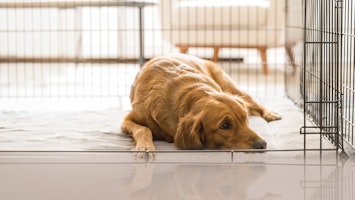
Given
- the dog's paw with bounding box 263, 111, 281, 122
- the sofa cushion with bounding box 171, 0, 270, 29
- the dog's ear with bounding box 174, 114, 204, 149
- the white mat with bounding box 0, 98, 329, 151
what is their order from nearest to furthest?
the dog's ear with bounding box 174, 114, 204, 149
the white mat with bounding box 0, 98, 329, 151
the dog's paw with bounding box 263, 111, 281, 122
the sofa cushion with bounding box 171, 0, 270, 29

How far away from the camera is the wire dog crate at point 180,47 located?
3613mm

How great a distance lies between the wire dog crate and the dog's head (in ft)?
0.86

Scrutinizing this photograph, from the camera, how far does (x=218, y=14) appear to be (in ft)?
19.4

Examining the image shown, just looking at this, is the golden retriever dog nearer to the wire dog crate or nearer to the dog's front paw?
the dog's front paw

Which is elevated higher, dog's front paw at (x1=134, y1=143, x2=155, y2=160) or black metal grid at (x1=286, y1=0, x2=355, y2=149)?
black metal grid at (x1=286, y1=0, x2=355, y2=149)

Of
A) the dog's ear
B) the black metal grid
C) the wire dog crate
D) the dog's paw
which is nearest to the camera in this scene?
the black metal grid

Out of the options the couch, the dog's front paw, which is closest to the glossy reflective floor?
the dog's front paw

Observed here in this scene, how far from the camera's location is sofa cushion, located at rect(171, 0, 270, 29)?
589 cm

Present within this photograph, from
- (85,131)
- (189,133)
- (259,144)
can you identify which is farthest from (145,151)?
(85,131)

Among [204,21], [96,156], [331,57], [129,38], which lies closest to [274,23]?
[204,21]

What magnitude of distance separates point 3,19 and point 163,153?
4365mm

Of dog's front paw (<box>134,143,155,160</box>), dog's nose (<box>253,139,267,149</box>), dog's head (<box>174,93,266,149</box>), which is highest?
dog's head (<box>174,93,266,149</box>)

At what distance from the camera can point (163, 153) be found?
301cm

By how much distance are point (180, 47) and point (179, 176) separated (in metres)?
3.77
